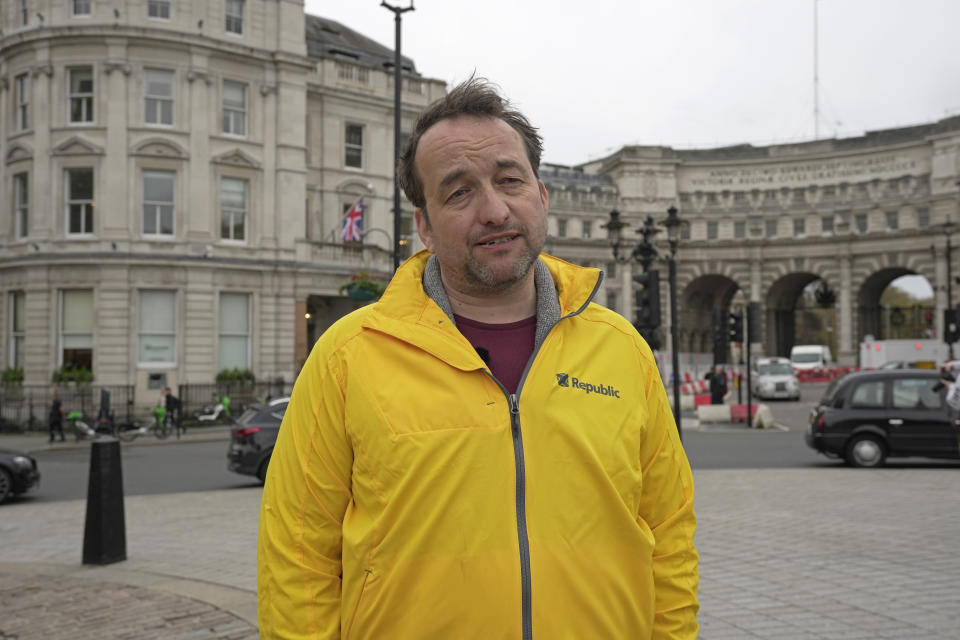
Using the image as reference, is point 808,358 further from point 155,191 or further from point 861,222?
point 155,191

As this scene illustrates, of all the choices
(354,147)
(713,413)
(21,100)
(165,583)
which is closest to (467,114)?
(165,583)

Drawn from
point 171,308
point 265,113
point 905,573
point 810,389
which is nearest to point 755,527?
point 905,573

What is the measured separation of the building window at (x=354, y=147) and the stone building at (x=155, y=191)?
2802mm

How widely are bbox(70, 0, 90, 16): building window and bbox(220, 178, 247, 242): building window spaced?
289 inches

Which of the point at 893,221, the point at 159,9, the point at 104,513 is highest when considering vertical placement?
the point at 159,9

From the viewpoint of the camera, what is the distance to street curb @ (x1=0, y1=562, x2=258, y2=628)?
19.8ft

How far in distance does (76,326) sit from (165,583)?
24.3m

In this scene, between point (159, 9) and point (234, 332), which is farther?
point (234, 332)

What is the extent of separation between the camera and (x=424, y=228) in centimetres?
270

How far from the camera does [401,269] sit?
2.64m

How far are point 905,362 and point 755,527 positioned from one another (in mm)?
41637

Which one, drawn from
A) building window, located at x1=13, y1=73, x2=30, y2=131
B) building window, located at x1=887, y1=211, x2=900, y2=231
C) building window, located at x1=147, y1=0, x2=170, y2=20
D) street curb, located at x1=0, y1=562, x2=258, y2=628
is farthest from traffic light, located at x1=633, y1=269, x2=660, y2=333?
building window, located at x1=887, y1=211, x2=900, y2=231

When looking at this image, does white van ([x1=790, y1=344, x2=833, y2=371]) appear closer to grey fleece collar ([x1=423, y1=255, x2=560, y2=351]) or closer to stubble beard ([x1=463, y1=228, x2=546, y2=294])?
grey fleece collar ([x1=423, y1=255, x2=560, y2=351])

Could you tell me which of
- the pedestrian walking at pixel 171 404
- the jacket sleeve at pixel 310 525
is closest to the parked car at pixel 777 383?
the pedestrian walking at pixel 171 404
